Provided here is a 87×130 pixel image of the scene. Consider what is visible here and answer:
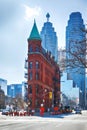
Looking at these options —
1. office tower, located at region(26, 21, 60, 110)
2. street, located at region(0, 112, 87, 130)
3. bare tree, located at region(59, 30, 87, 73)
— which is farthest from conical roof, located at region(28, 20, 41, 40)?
bare tree, located at region(59, 30, 87, 73)

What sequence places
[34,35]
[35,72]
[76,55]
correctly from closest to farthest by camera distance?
[76,55] < [35,72] < [34,35]

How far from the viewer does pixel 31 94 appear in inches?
5241

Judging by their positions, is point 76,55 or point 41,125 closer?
point 76,55

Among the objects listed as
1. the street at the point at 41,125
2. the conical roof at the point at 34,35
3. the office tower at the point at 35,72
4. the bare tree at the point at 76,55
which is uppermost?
the conical roof at the point at 34,35

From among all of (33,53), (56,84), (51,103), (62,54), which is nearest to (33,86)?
(33,53)

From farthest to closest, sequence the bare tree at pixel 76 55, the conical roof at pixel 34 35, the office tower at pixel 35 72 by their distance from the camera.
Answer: the conical roof at pixel 34 35 → the office tower at pixel 35 72 → the bare tree at pixel 76 55

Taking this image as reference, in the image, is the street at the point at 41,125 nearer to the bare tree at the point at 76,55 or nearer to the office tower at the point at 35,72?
the bare tree at the point at 76,55

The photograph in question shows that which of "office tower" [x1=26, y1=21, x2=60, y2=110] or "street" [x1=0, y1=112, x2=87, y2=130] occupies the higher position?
"office tower" [x1=26, y1=21, x2=60, y2=110]

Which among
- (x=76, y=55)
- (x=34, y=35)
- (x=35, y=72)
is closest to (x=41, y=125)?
(x=76, y=55)

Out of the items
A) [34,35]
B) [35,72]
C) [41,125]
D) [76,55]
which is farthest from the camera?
[34,35]

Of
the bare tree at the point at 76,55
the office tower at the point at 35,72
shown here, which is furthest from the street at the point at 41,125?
the office tower at the point at 35,72

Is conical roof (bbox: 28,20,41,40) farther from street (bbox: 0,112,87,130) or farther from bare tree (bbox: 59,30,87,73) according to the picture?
bare tree (bbox: 59,30,87,73)

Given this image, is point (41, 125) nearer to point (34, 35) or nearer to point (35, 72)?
point (35, 72)

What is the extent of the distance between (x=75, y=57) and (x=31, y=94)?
105093mm
